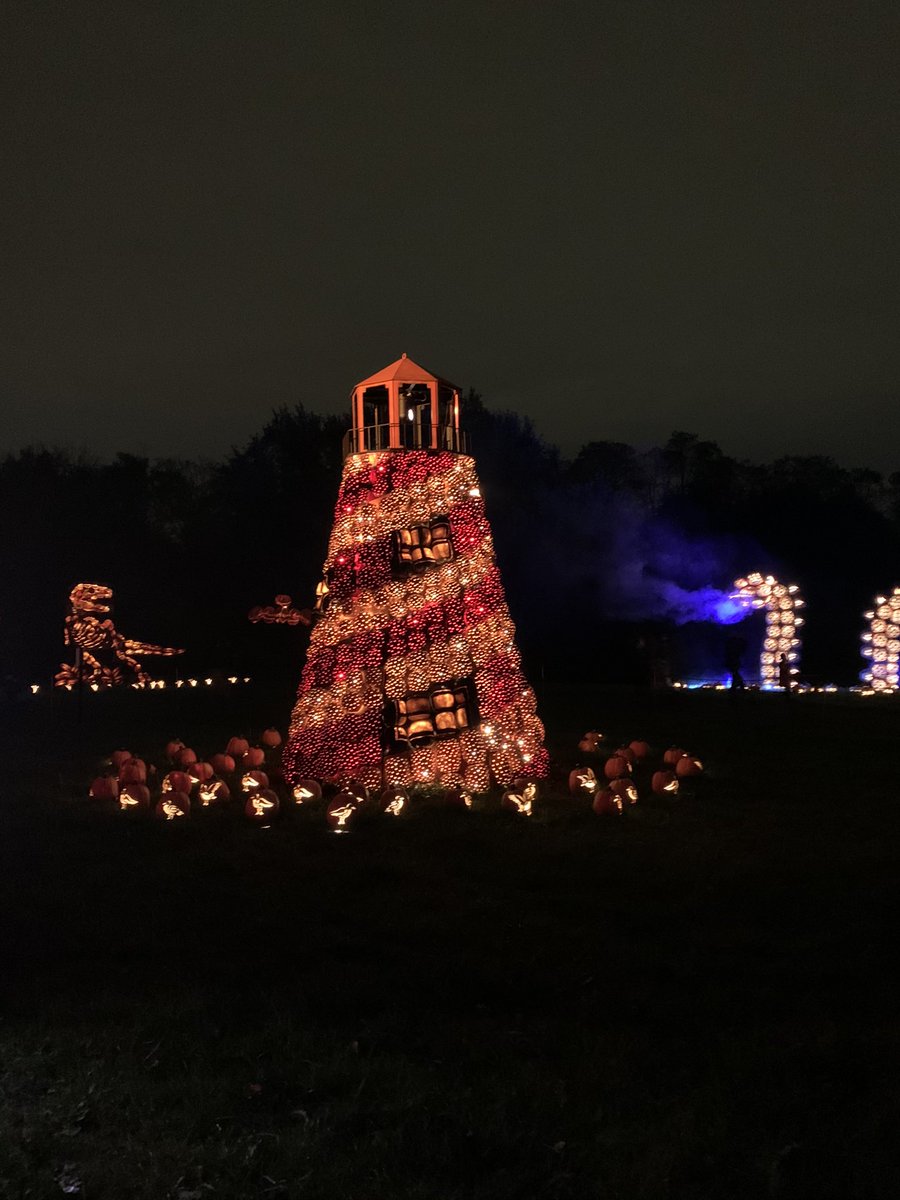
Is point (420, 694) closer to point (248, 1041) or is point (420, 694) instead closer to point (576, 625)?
point (248, 1041)

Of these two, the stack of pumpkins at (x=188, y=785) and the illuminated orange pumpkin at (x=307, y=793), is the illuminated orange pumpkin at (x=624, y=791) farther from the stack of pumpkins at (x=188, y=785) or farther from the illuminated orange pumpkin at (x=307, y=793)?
the stack of pumpkins at (x=188, y=785)

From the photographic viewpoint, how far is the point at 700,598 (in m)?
27.7

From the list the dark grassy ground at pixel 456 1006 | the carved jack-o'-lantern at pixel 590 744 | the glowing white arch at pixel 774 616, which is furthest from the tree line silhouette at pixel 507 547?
the dark grassy ground at pixel 456 1006

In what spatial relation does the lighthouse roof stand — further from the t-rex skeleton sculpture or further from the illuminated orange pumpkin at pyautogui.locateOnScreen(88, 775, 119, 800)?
the t-rex skeleton sculpture

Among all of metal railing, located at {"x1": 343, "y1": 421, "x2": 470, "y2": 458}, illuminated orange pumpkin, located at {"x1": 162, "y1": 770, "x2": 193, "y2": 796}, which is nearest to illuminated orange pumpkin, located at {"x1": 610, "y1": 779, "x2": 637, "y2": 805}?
metal railing, located at {"x1": 343, "y1": 421, "x2": 470, "y2": 458}

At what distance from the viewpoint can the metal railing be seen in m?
10.8

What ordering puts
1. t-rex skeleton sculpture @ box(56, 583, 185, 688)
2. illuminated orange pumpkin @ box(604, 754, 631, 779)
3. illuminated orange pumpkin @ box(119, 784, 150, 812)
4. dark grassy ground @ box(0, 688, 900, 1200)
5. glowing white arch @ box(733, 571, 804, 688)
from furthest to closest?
glowing white arch @ box(733, 571, 804, 688) → t-rex skeleton sculpture @ box(56, 583, 185, 688) → illuminated orange pumpkin @ box(604, 754, 631, 779) → illuminated orange pumpkin @ box(119, 784, 150, 812) → dark grassy ground @ box(0, 688, 900, 1200)

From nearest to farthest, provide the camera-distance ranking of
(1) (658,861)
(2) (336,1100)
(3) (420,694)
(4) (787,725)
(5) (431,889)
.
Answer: (2) (336,1100)
(5) (431,889)
(1) (658,861)
(3) (420,694)
(4) (787,725)

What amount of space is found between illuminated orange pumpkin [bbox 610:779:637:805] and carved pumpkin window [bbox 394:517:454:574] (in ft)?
8.74

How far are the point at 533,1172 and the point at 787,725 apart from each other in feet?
44.9

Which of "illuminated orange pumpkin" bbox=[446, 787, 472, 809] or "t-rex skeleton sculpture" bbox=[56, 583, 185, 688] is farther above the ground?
"t-rex skeleton sculpture" bbox=[56, 583, 185, 688]

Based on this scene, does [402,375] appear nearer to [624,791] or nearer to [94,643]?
[624,791]

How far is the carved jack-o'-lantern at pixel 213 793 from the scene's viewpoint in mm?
10297

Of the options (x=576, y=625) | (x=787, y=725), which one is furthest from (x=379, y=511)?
(x=576, y=625)
